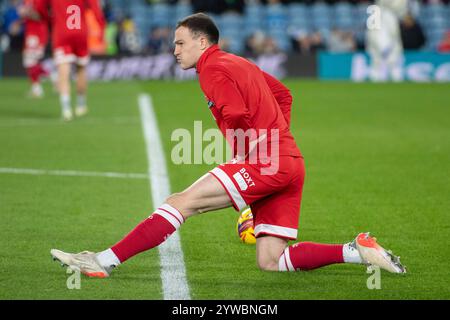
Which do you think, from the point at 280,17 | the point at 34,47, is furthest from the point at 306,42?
the point at 34,47

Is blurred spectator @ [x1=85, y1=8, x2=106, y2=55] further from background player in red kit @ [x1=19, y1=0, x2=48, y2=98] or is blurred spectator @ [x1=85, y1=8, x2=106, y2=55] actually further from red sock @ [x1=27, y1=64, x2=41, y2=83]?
red sock @ [x1=27, y1=64, x2=41, y2=83]

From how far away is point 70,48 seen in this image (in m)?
16.1

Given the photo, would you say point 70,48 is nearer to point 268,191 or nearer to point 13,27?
point 13,27

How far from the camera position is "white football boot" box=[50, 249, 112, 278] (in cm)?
618

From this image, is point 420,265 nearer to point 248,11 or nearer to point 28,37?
point 28,37

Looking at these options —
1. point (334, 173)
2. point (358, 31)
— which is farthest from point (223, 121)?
point (358, 31)

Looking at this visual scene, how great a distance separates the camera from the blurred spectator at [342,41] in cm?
2622

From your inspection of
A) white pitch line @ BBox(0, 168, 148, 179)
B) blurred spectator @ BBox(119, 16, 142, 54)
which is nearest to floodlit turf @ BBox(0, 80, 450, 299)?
white pitch line @ BBox(0, 168, 148, 179)

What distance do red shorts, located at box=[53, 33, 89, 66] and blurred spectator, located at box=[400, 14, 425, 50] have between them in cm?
1243

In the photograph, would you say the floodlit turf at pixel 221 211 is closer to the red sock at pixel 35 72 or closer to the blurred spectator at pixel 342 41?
the red sock at pixel 35 72

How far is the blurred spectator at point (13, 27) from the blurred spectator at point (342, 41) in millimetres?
7929

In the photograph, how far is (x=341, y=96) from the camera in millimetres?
21203

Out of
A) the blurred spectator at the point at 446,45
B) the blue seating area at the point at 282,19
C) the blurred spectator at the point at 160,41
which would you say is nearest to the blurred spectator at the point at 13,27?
the blurred spectator at the point at 160,41
